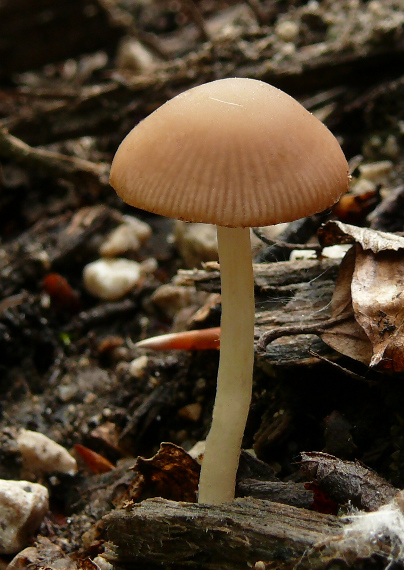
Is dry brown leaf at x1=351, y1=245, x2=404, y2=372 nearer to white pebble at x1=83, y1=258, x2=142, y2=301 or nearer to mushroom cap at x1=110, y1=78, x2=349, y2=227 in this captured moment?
mushroom cap at x1=110, y1=78, x2=349, y2=227

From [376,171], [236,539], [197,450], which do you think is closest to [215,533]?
[236,539]

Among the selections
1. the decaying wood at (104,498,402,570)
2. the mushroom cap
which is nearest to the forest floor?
the decaying wood at (104,498,402,570)

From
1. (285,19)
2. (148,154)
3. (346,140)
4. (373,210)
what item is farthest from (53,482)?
(285,19)

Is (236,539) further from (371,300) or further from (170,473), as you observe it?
(371,300)

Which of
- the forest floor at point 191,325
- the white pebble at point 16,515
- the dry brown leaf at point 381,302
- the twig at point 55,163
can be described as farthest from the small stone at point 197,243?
the white pebble at point 16,515

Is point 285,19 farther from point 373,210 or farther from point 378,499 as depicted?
point 378,499

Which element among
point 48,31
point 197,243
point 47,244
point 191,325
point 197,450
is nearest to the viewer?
point 197,450

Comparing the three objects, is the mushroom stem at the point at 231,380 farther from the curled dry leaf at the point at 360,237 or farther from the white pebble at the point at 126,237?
the white pebble at the point at 126,237
